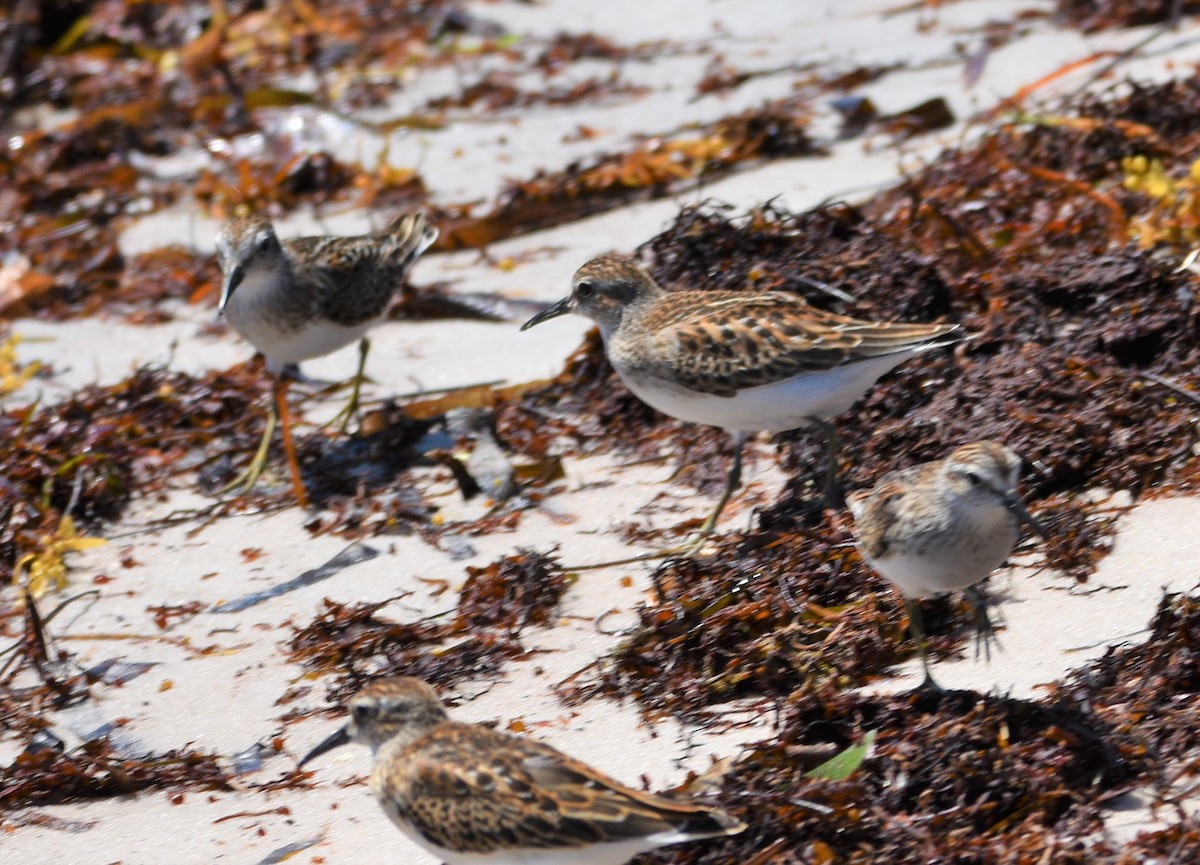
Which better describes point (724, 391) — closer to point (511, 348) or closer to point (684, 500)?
point (684, 500)

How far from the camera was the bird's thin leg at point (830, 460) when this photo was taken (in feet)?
16.5

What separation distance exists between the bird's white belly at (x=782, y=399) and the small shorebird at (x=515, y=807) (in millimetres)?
1941

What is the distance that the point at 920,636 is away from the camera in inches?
153

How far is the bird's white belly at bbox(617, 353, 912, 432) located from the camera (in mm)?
5125

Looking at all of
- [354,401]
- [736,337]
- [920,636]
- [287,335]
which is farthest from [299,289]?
[920,636]

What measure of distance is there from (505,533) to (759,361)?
107cm

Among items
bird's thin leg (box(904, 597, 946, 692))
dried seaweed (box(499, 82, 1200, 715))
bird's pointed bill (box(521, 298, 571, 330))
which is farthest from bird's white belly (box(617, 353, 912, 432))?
bird's thin leg (box(904, 597, 946, 692))

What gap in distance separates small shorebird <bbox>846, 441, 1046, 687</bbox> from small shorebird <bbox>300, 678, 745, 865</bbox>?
2.89ft

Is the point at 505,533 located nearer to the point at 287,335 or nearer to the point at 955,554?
the point at 287,335

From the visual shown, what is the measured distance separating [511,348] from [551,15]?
408cm

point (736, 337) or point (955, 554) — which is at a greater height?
point (736, 337)

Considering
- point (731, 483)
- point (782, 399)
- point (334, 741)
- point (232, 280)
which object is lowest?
point (731, 483)

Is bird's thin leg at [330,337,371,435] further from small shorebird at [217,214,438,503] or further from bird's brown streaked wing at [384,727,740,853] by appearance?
bird's brown streaked wing at [384,727,740,853]

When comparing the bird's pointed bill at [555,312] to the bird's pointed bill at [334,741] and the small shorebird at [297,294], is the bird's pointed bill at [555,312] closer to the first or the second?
the small shorebird at [297,294]
